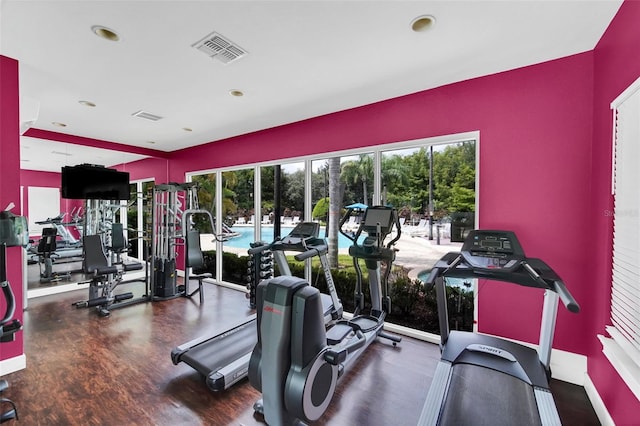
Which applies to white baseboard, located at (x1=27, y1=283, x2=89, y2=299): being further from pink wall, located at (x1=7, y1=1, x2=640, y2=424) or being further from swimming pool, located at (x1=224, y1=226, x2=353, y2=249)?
pink wall, located at (x1=7, y1=1, x2=640, y2=424)

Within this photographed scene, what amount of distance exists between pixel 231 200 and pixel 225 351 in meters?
3.40

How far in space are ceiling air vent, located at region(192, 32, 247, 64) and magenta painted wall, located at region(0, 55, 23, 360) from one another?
1705 mm

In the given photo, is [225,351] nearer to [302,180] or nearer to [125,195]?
[302,180]

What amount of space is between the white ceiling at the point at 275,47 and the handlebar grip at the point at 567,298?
1793mm

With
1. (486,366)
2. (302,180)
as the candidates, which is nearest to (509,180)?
(486,366)

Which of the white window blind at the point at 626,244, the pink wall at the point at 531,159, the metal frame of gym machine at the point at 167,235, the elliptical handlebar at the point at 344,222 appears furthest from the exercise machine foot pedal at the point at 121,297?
the white window blind at the point at 626,244

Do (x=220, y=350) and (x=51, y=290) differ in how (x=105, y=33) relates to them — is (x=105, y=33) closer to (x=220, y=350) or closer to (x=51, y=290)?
(x=220, y=350)

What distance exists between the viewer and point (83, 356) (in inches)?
113

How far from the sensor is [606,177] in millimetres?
2104

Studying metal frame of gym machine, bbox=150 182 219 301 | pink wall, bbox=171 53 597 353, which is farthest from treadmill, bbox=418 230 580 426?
metal frame of gym machine, bbox=150 182 219 301

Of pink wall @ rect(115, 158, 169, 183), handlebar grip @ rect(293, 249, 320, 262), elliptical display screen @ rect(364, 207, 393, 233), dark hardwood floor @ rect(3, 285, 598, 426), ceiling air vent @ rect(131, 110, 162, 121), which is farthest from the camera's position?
pink wall @ rect(115, 158, 169, 183)

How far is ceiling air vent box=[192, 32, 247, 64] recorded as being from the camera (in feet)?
7.39

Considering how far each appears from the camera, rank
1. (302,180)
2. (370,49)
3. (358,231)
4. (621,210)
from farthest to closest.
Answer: (302,180) < (358,231) < (370,49) < (621,210)

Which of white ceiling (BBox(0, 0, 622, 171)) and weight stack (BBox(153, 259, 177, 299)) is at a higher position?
white ceiling (BBox(0, 0, 622, 171))
